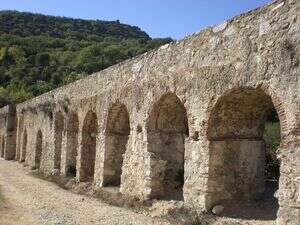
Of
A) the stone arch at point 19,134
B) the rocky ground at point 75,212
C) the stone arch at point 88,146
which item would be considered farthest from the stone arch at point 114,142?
the stone arch at point 19,134

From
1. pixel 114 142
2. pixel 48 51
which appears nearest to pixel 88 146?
pixel 114 142

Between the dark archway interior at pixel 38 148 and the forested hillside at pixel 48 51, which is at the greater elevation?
the forested hillside at pixel 48 51

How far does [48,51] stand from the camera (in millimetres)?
60469

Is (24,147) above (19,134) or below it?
below

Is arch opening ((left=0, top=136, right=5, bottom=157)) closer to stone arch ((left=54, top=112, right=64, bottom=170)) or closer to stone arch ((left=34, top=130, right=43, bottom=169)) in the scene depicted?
stone arch ((left=34, top=130, right=43, bottom=169))

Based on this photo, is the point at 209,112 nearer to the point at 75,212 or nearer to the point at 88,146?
the point at 75,212

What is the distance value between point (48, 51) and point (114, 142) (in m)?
49.9

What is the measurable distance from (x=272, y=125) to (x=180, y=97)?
18.6 ft

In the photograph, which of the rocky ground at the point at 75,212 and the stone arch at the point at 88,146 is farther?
the stone arch at the point at 88,146

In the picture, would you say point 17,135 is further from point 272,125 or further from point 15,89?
point 15,89

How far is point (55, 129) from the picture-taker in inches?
728

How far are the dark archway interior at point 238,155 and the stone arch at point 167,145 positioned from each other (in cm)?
175

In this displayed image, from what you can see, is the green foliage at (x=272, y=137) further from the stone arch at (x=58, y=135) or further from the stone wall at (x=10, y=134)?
the stone wall at (x=10, y=134)

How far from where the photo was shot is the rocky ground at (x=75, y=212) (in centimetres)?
817
